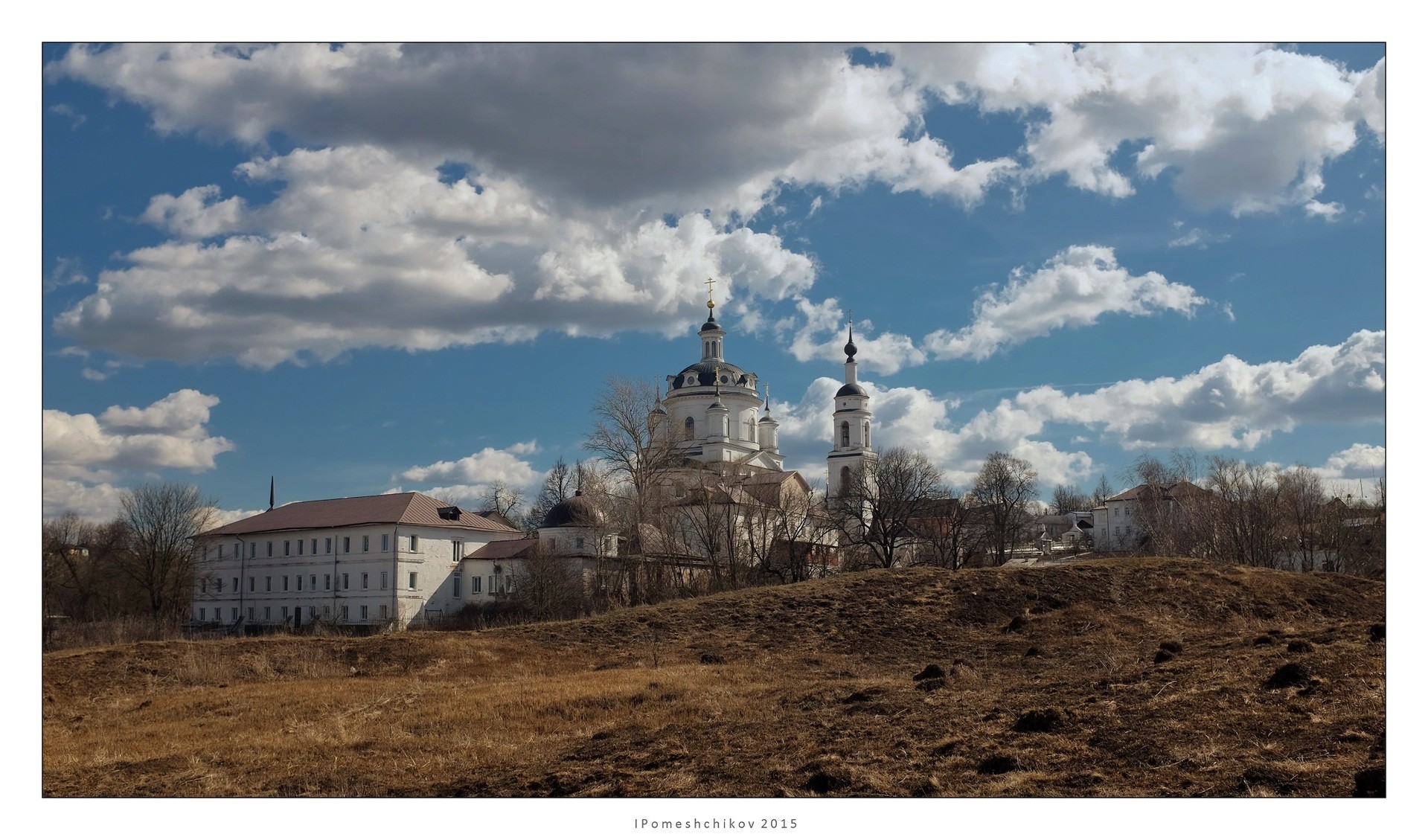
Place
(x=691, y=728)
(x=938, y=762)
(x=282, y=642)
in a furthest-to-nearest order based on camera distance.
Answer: (x=282, y=642) < (x=691, y=728) < (x=938, y=762)

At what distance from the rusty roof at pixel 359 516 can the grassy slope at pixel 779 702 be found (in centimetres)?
3358

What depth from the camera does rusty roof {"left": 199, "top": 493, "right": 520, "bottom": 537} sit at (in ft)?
192

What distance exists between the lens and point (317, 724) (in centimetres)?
1513

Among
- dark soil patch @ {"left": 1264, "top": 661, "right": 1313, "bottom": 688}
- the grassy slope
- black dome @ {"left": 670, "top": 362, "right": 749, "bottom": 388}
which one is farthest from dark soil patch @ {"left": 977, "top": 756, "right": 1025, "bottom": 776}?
black dome @ {"left": 670, "top": 362, "right": 749, "bottom": 388}

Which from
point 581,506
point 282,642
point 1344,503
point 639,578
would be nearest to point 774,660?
point 282,642

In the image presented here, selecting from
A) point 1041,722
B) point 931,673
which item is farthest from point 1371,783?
point 931,673

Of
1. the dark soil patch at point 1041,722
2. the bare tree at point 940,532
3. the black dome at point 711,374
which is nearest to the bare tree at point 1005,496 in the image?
the bare tree at point 940,532

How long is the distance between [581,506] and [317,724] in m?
43.2

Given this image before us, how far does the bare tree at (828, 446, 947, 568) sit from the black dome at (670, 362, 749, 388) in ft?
79.7

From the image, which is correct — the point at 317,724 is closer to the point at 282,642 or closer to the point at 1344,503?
the point at 282,642

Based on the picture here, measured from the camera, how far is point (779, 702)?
14836mm

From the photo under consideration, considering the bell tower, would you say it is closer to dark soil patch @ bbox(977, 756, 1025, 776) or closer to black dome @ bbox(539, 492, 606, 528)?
black dome @ bbox(539, 492, 606, 528)

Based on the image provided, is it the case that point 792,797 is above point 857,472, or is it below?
below

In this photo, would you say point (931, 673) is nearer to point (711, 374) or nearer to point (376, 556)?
point (376, 556)
